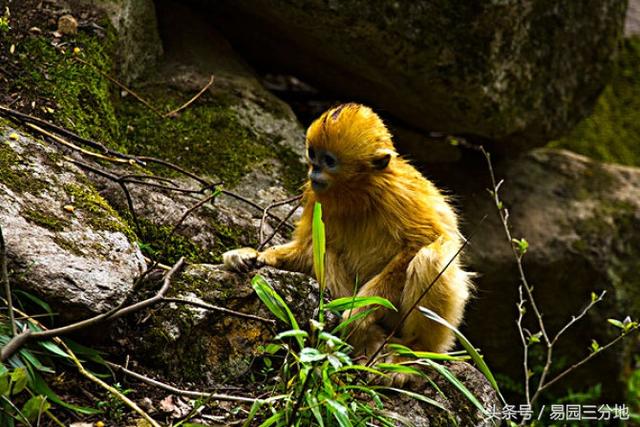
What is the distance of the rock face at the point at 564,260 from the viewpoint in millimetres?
6762

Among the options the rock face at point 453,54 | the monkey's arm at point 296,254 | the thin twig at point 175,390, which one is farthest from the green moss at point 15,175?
the rock face at point 453,54

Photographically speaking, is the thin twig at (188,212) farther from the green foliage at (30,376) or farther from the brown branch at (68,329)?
the green foliage at (30,376)

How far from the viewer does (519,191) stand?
698cm

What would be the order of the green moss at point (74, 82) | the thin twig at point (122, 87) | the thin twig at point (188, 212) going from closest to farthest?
the thin twig at point (188, 212) < the green moss at point (74, 82) < the thin twig at point (122, 87)

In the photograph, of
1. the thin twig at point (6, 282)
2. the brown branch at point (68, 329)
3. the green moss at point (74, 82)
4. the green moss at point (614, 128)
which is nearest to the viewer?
the brown branch at point (68, 329)

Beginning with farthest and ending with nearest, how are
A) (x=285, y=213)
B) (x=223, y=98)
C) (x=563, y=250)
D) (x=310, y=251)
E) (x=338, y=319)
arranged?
1. (x=563, y=250)
2. (x=223, y=98)
3. (x=285, y=213)
4. (x=310, y=251)
5. (x=338, y=319)

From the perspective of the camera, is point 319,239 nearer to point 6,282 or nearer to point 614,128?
point 6,282

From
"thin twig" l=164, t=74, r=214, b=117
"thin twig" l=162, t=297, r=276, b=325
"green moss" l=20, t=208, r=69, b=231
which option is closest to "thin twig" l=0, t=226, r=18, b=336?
"green moss" l=20, t=208, r=69, b=231

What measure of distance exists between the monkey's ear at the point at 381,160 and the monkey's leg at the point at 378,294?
0.45 meters

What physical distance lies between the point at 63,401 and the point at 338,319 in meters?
1.31

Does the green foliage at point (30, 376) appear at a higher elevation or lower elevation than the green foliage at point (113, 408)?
higher

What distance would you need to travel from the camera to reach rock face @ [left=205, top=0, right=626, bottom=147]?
542 cm

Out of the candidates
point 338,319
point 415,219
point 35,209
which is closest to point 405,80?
point 415,219

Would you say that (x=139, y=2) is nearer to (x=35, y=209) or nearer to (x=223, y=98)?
(x=223, y=98)
